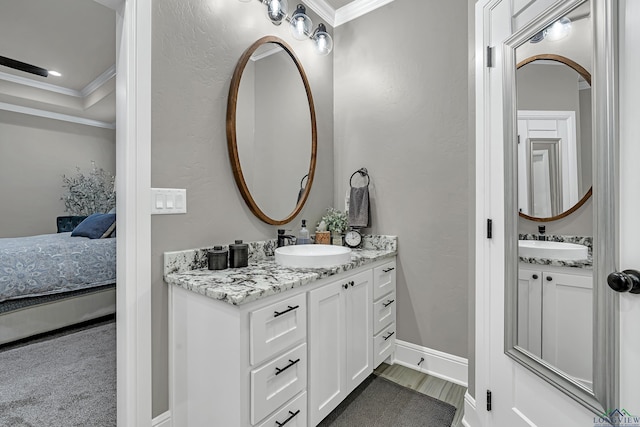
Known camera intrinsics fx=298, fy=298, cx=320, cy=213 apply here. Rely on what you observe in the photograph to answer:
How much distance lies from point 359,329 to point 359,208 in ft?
2.98

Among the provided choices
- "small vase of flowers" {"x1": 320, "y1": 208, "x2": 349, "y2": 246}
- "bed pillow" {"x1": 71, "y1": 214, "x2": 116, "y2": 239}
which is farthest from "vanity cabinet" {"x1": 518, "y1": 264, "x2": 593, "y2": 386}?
"bed pillow" {"x1": 71, "y1": 214, "x2": 116, "y2": 239}

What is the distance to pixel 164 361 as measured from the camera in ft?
4.74

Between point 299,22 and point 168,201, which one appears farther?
point 299,22

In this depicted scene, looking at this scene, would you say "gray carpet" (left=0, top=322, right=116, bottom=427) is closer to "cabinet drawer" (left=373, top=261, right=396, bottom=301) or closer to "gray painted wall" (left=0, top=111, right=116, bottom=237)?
"cabinet drawer" (left=373, top=261, right=396, bottom=301)

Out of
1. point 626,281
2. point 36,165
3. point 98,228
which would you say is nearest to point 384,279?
point 626,281

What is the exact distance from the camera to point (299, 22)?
2053mm

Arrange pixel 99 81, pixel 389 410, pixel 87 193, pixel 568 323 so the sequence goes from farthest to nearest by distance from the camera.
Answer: pixel 87 193, pixel 99 81, pixel 389 410, pixel 568 323

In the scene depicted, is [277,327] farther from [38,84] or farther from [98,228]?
[38,84]

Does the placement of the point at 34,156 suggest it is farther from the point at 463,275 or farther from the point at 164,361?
the point at 463,275

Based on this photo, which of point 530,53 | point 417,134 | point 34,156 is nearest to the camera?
point 530,53

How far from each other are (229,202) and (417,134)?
139cm

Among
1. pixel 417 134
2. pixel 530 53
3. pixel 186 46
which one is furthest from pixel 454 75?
A: pixel 186 46

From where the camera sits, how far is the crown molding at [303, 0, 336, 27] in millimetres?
2350

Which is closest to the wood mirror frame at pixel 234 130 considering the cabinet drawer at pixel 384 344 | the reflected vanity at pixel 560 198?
the cabinet drawer at pixel 384 344
